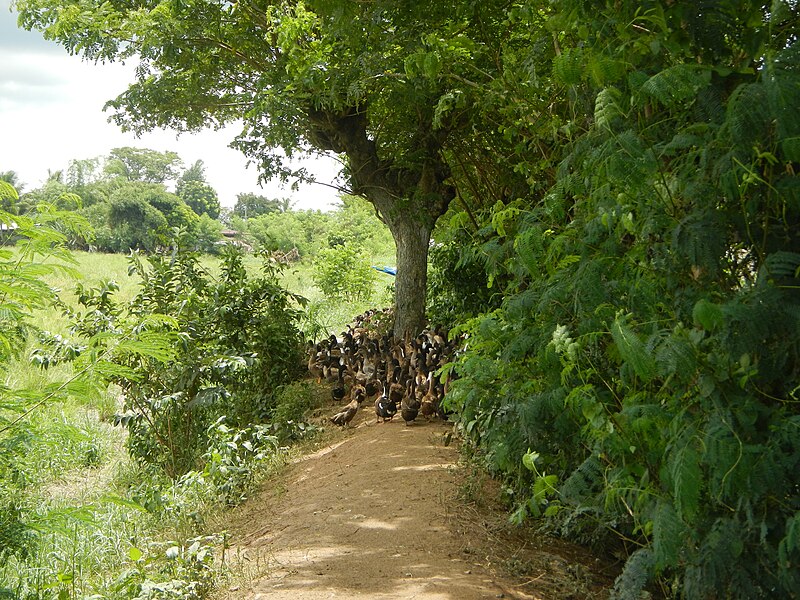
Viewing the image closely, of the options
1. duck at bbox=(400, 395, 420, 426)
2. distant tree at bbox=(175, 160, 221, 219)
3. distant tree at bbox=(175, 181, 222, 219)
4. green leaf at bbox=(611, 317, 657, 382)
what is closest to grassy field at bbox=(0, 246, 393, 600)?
→ duck at bbox=(400, 395, 420, 426)

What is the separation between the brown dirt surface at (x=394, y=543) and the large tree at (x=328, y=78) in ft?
7.89

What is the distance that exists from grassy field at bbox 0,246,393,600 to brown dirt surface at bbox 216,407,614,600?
0.97 ft

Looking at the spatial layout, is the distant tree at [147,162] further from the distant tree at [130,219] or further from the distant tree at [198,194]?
the distant tree at [130,219]

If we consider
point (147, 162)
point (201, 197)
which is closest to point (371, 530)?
point (201, 197)

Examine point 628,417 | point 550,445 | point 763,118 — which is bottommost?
point 550,445

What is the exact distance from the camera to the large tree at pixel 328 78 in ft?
20.2

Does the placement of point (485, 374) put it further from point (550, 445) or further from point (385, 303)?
point (385, 303)

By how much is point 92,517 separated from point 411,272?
19.0 ft

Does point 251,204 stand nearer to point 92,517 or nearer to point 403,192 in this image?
point 403,192

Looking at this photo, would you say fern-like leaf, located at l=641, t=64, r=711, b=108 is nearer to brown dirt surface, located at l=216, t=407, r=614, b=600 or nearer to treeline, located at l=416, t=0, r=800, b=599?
treeline, located at l=416, t=0, r=800, b=599

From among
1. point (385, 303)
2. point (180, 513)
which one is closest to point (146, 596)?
point (180, 513)

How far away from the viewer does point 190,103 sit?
945cm

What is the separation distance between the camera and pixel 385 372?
7.41 metres

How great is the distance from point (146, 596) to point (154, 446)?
12.2 ft
